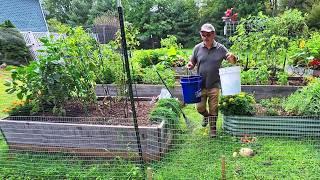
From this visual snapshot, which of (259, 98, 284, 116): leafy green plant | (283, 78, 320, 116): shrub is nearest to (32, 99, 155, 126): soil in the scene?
(259, 98, 284, 116): leafy green plant

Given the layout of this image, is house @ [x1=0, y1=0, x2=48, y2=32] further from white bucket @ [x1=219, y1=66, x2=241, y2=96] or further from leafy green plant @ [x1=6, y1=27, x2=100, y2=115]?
white bucket @ [x1=219, y1=66, x2=241, y2=96]

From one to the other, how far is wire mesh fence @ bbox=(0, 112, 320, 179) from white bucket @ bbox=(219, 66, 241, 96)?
1.67 ft

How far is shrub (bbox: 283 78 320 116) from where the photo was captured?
3.79 m

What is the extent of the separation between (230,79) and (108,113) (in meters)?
1.77

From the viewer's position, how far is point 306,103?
387 centimetres

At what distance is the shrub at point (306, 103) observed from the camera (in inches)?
149

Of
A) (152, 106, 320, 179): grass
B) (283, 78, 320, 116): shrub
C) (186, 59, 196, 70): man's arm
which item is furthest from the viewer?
(186, 59, 196, 70): man's arm

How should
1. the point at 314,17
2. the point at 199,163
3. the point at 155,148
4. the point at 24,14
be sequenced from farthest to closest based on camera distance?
the point at 24,14
the point at 314,17
the point at 155,148
the point at 199,163

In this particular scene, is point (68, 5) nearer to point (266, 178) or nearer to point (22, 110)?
point (22, 110)

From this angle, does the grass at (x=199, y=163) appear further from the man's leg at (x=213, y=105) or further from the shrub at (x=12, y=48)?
the shrub at (x=12, y=48)

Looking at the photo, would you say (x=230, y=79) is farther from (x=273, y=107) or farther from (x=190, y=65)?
(x=273, y=107)

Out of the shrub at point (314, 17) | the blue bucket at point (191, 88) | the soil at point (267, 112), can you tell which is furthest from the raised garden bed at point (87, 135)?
the shrub at point (314, 17)

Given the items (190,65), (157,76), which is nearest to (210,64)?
(190,65)

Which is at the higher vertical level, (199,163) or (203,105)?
(203,105)
